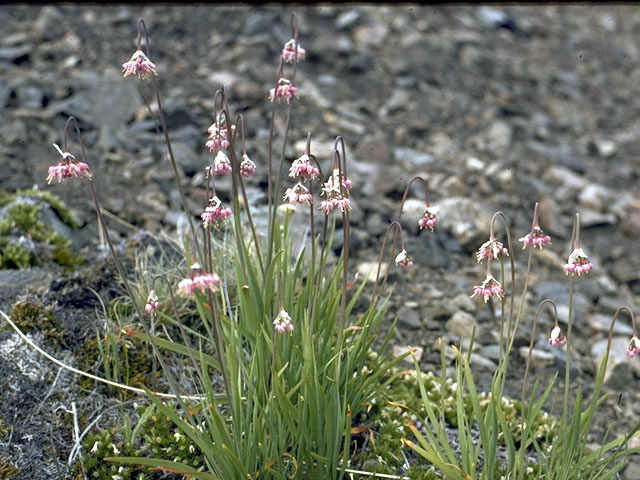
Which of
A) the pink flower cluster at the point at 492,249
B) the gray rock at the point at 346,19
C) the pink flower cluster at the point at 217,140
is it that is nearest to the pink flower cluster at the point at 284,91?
the pink flower cluster at the point at 217,140

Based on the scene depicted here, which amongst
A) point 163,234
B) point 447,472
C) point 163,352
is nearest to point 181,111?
point 163,234

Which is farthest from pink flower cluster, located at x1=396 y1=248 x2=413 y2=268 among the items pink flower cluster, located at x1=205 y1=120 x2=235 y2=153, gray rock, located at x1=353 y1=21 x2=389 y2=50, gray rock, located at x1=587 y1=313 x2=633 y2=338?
gray rock, located at x1=353 y1=21 x2=389 y2=50

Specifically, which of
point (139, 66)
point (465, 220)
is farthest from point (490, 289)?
point (465, 220)

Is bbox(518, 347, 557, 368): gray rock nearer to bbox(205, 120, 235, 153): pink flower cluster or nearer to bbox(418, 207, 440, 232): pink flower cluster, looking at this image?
bbox(418, 207, 440, 232): pink flower cluster

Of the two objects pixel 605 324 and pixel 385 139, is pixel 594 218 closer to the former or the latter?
pixel 605 324

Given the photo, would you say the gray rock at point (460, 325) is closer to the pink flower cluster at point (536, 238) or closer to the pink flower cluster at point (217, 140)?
the pink flower cluster at point (536, 238)

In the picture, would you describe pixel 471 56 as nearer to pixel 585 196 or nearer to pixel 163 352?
pixel 585 196
